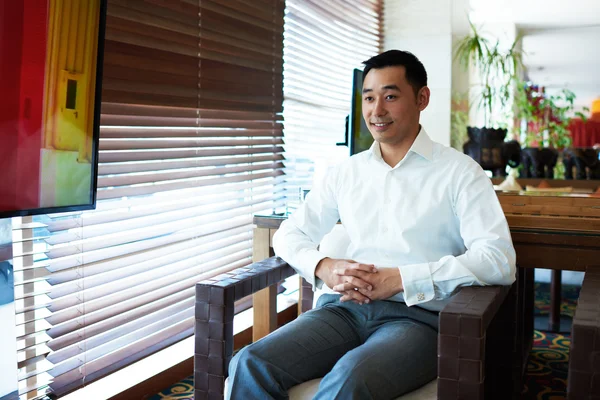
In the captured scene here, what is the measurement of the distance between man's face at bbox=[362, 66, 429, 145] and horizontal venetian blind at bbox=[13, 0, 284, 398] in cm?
94

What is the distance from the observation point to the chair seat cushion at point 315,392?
158 cm

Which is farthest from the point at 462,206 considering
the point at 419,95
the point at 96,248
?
the point at 96,248

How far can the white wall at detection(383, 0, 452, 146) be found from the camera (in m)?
4.81

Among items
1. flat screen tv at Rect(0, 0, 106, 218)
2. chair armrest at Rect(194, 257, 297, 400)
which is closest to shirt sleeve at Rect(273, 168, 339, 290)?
chair armrest at Rect(194, 257, 297, 400)

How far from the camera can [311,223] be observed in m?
2.11

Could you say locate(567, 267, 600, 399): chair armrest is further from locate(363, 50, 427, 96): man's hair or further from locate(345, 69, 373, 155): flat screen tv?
locate(345, 69, 373, 155): flat screen tv

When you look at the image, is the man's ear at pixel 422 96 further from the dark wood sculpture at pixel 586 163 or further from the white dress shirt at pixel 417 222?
the dark wood sculpture at pixel 586 163

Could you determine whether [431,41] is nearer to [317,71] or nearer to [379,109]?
[317,71]

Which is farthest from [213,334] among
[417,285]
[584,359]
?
[584,359]

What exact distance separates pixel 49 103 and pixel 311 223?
0.89 metres

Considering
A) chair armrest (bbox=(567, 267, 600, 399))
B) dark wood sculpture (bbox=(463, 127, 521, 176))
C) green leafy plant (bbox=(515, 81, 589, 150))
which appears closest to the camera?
chair armrest (bbox=(567, 267, 600, 399))

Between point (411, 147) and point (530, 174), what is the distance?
3287 mm

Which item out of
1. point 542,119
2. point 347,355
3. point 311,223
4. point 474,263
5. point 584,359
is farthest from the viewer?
point 542,119

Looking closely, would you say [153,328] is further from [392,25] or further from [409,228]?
[392,25]
